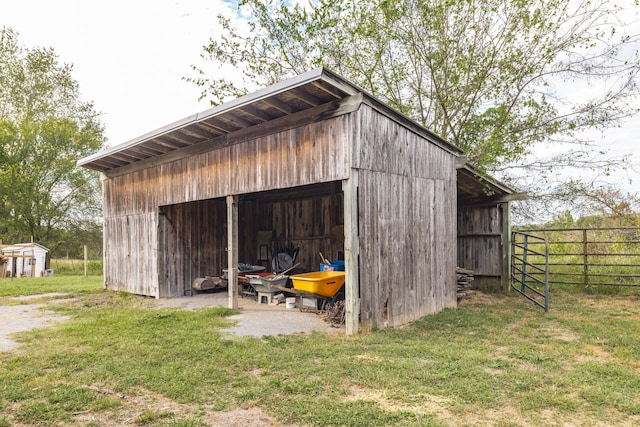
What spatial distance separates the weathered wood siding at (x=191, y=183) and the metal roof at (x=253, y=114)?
0.33m

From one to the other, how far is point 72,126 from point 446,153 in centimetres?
2193

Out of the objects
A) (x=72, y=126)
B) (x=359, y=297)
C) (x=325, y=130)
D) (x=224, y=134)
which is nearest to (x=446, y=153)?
(x=325, y=130)

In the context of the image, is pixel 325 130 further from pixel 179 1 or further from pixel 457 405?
pixel 179 1

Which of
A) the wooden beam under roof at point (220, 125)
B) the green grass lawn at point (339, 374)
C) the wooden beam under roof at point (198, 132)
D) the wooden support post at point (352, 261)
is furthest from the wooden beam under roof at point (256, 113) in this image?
the green grass lawn at point (339, 374)

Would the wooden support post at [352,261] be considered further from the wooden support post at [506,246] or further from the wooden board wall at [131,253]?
the wooden board wall at [131,253]

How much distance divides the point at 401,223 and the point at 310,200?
4.96 metres

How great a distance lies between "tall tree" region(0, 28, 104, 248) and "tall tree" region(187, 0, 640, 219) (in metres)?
14.4

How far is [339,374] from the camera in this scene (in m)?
3.88

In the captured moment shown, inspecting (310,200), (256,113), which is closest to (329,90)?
(256,113)

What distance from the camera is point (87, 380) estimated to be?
3.85 metres

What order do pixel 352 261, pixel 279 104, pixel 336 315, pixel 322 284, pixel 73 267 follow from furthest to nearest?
1. pixel 73 267
2. pixel 322 284
3. pixel 336 315
4. pixel 279 104
5. pixel 352 261

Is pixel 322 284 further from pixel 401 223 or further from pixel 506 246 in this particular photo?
pixel 506 246

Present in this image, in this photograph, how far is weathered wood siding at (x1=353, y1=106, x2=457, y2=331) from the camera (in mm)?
5750

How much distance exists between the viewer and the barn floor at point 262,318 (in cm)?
589
